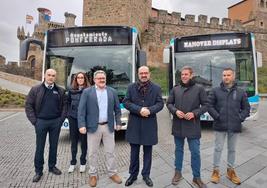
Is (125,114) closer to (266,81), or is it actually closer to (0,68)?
(266,81)

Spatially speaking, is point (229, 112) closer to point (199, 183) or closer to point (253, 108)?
point (199, 183)

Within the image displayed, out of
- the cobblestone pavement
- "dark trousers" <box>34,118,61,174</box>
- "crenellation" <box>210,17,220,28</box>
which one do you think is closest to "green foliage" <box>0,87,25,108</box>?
the cobblestone pavement

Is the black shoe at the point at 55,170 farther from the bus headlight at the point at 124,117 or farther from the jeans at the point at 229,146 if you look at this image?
the jeans at the point at 229,146

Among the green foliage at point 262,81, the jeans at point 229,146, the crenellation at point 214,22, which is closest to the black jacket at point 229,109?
the jeans at point 229,146

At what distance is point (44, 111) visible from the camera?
452cm

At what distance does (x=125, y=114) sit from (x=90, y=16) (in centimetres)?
2074

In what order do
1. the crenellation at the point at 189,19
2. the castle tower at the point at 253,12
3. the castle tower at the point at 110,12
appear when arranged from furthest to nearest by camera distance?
the castle tower at the point at 253,12 < the crenellation at the point at 189,19 < the castle tower at the point at 110,12

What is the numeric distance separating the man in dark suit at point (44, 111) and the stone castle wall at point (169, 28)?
27.5 meters

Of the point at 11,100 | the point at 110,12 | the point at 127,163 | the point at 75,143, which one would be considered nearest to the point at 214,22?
the point at 110,12

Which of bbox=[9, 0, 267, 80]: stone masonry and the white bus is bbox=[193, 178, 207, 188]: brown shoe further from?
bbox=[9, 0, 267, 80]: stone masonry

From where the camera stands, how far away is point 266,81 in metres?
26.5

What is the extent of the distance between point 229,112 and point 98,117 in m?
2.03

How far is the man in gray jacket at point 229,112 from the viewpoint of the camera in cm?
430

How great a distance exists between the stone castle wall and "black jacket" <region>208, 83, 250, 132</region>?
27.7m
